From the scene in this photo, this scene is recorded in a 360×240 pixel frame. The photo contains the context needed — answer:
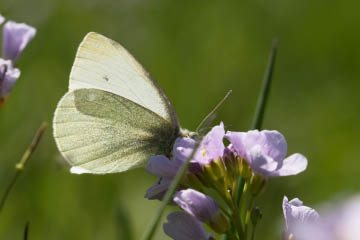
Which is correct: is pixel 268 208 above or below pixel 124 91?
below

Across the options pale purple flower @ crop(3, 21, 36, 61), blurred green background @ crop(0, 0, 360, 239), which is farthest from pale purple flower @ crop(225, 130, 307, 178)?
blurred green background @ crop(0, 0, 360, 239)

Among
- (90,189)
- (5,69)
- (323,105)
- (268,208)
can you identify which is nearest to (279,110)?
(323,105)

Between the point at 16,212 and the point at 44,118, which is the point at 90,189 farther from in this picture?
the point at 44,118

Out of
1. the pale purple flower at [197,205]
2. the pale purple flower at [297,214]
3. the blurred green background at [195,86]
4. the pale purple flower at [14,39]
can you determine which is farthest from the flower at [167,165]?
the blurred green background at [195,86]

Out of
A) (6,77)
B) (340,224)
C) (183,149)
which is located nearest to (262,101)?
(183,149)

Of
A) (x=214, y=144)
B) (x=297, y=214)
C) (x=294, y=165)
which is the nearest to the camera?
(x=297, y=214)

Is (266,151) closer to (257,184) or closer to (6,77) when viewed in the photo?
(257,184)

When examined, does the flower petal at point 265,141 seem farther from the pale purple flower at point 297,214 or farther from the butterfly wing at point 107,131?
the butterfly wing at point 107,131
